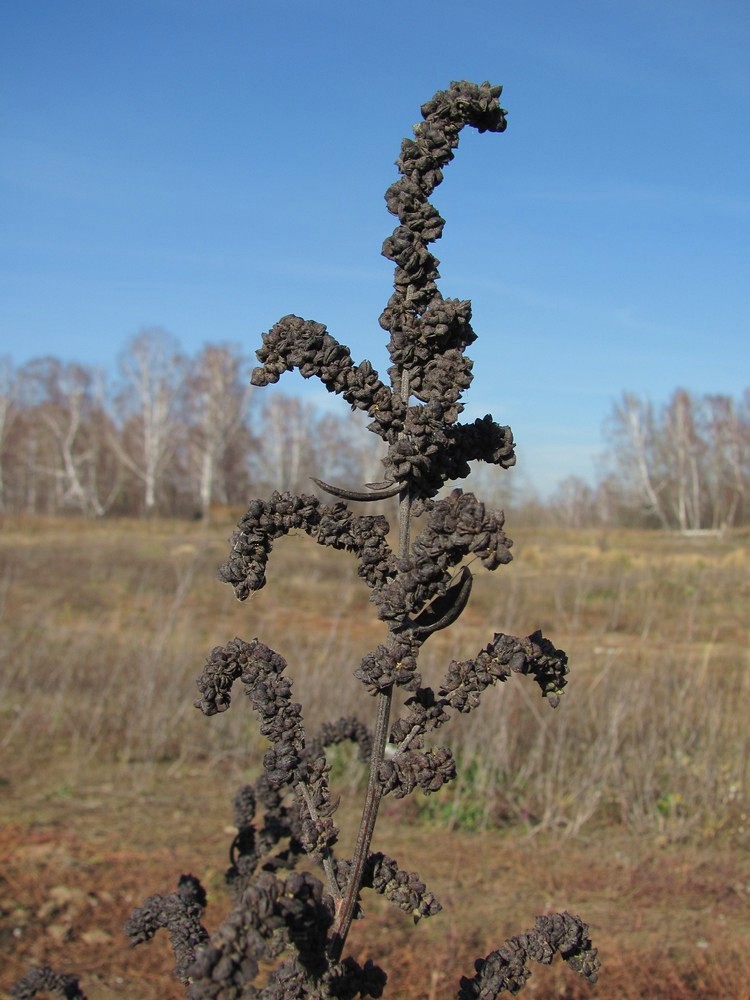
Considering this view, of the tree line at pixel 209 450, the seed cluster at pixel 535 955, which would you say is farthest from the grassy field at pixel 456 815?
the tree line at pixel 209 450

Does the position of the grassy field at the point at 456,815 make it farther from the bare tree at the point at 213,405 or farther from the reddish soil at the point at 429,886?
the bare tree at the point at 213,405

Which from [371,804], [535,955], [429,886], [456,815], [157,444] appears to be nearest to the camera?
[371,804]

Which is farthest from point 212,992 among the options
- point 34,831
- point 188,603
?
point 188,603

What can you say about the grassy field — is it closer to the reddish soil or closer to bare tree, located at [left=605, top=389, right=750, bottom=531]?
the reddish soil

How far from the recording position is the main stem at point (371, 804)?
4.02ft

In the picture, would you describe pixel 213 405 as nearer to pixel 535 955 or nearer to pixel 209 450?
pixel 209 450

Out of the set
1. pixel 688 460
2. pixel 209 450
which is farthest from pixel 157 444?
pixel 688 460

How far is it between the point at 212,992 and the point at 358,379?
75 centimetres

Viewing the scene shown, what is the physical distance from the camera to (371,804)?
1234 mm

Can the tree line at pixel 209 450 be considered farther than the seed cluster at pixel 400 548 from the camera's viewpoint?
Yes

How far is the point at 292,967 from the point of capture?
1170mm

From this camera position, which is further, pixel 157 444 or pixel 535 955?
pixel 157 444

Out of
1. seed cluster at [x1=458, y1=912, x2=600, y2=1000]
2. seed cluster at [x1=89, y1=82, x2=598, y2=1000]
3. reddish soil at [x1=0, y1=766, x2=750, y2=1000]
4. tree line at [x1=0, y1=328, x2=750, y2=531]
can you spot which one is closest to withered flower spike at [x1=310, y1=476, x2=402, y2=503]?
seed cluster at [x1=89, y1=82, x2=598, y2=1000]

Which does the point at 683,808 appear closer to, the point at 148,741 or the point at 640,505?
the point at 148,741
